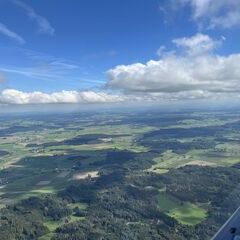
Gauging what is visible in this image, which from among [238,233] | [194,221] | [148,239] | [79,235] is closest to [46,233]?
[79,235]

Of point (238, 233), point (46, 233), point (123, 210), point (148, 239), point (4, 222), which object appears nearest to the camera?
point (238, 233)

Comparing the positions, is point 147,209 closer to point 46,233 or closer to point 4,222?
point 46,233

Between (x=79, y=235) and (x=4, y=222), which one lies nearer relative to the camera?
(x=79, y=235)

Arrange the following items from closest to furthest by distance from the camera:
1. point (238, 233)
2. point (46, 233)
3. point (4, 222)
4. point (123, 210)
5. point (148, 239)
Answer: point (238, 233)
point (148, 239)
point (46, 233)
point (4, 222)
point (123, 210)

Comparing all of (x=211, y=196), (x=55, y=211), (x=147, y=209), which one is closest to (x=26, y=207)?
(x=55, y=211)

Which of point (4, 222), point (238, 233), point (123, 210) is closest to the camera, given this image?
point (238, 233)

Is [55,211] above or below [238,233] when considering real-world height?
below

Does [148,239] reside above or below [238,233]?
below

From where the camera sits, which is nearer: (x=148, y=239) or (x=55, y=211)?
(x=148, y=239)

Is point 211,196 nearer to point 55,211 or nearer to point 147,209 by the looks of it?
point 147,209
